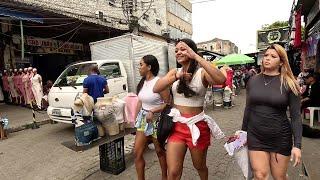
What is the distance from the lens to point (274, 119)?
9.81ft

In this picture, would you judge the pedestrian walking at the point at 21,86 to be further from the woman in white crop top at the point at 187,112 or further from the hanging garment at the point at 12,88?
the woman in white crop top at the point at 187,112

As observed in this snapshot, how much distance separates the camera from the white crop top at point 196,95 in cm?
323

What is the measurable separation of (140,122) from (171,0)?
105 feet

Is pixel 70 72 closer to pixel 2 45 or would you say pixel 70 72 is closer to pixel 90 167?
pixel 90 167

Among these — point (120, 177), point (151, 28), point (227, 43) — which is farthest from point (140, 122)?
point (227, 43)

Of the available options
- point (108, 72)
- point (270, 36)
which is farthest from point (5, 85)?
point (270, 36)

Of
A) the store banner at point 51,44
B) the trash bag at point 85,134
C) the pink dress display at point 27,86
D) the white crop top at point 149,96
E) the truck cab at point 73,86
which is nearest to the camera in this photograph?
the white crop top at point 149,96

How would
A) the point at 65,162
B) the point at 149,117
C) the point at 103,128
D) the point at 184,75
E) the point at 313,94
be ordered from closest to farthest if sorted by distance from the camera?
the point at 184,75
the point at 149,117
the point at 103,128
the point at 65,162
the point at 313,94

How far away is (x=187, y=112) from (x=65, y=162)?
3713mm

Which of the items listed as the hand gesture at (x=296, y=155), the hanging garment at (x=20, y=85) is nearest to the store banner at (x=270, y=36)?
the hanging garment at (x=20, y=85)

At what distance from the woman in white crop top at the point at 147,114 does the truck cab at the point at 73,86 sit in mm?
3993

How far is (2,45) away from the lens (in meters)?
14.8

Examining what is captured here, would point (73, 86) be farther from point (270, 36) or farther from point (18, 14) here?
point (270, 36)

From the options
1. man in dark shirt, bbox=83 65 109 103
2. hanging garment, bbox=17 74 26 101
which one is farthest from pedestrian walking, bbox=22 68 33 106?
man in dark shirt, bbox=83 65 109 103
